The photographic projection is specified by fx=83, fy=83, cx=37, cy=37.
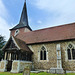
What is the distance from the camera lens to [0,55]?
2180 cm

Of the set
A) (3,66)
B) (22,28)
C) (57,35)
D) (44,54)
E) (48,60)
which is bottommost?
(3,66)

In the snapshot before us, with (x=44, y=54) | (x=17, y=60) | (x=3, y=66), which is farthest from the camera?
(x=44, y=54)

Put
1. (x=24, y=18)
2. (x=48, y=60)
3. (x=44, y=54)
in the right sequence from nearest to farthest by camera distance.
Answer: (x=48, y=60), (x=44, y=54), (x=24, y=18)

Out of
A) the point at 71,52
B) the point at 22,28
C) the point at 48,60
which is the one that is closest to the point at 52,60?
the point at 48,60

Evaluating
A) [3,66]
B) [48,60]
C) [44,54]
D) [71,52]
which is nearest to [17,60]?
[3,66]

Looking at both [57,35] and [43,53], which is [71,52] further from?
[43,53]

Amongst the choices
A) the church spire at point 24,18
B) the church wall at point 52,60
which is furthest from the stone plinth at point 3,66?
the church spire at point 24,18

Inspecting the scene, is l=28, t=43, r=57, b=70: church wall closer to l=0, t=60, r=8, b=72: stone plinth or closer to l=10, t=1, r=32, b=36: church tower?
l=0, t=60, r=8, b=72: stone plinth

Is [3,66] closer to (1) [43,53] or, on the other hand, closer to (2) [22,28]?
(1) [43,53]

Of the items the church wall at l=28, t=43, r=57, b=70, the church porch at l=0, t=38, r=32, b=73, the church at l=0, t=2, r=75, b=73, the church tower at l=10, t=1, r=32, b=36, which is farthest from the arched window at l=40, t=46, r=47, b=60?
the church tower at l=10, t=1, r=32, b=36

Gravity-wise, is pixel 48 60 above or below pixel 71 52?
below

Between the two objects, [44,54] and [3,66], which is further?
[44,54]

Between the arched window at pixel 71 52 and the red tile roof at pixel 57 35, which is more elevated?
the red tile roof at pixel 57 35

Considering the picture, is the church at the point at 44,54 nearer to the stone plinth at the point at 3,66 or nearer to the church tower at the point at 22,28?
the stone plinth at the point at 3,66
